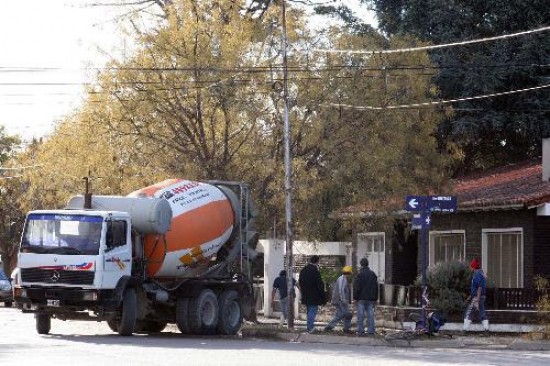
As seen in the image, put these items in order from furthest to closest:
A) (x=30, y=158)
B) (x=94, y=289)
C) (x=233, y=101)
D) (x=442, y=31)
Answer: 1. (x=30, y=158)
2. (x=442, y=31)
3. (x=233, y=101)
4. (x=94, y=289)

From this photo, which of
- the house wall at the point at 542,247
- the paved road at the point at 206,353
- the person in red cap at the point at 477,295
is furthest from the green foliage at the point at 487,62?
the paved road at the point at 206,353

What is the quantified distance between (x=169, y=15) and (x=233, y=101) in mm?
3133

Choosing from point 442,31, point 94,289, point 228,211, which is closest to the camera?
point 94,289

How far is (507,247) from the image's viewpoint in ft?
114

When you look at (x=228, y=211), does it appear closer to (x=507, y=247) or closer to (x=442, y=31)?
(x=507, y=247)

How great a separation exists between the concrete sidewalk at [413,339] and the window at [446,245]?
776cm

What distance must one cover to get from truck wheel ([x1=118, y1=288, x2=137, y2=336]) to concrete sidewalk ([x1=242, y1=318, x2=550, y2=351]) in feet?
9.42

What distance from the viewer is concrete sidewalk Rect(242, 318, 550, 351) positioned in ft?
86.3

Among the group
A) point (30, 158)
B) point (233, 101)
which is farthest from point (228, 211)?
point (30, 158)

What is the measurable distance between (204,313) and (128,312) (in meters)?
2.73

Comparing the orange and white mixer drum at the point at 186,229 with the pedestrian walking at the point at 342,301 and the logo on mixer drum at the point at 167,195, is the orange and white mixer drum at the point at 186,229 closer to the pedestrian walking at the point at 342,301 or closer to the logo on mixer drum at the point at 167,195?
the logo on mixer drum at the point at 167,195

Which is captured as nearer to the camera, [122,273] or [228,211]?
[122,273]

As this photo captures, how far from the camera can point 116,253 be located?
92.3 ft

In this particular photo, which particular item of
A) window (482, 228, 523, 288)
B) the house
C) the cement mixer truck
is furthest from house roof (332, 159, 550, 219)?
the cement mixer truck
